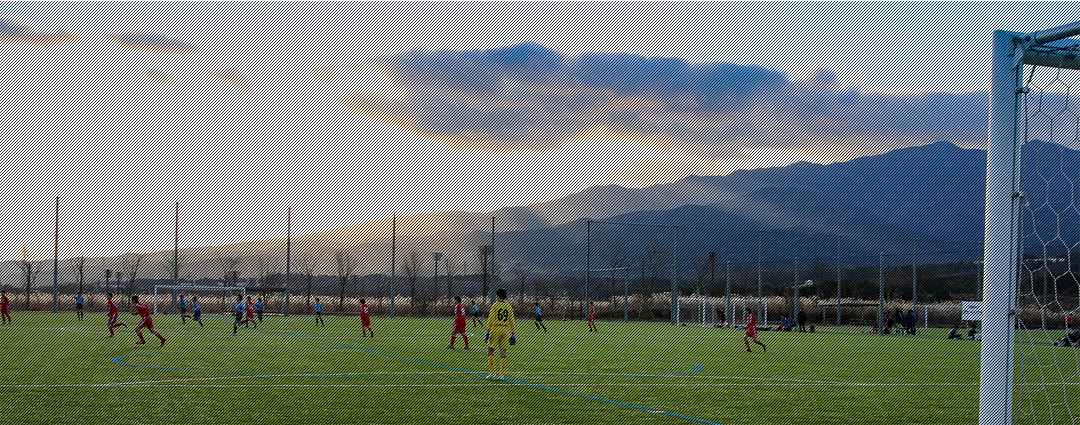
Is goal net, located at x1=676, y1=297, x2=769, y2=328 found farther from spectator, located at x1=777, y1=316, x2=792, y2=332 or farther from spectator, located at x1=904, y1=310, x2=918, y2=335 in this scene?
spectator, located at x1=904, y1=310, x2=918, y2=335

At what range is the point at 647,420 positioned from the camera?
9992 millimetres

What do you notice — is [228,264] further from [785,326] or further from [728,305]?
[785,326]

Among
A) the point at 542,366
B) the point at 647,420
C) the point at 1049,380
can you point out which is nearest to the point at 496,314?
the point at 542,366

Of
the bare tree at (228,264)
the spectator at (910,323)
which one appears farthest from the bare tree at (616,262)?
the bare tree at (228,264)

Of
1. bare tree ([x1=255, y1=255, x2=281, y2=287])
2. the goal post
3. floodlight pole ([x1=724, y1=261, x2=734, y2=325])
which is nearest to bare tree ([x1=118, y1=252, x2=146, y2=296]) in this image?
bare tree ([x1=255, y1=255, x2=281, y2=287])

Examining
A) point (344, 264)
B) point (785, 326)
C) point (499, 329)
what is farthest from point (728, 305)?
point (344, 264)

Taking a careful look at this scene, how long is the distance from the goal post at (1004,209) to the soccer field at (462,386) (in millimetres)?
4063

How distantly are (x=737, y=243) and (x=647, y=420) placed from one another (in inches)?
6861

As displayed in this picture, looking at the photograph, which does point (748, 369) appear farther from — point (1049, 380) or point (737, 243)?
point (737, 243)

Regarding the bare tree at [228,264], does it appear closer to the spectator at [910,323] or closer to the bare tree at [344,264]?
the bare tree at [344,264]

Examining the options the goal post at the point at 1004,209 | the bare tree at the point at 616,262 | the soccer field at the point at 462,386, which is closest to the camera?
the goal post at the point at 1004,209

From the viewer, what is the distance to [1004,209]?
6348 mm

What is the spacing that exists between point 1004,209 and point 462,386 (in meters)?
9.17

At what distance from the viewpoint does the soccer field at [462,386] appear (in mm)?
10391
